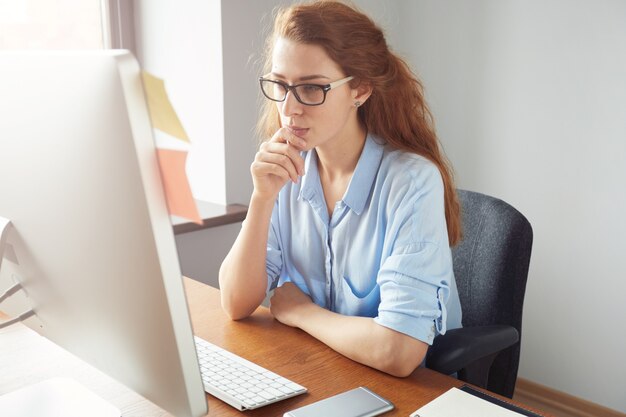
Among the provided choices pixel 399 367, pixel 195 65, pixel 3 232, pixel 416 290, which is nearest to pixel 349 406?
pixel 399 367

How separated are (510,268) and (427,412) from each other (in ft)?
1.79

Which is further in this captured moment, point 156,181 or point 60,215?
point 60,215

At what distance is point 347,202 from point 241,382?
18.5 inches

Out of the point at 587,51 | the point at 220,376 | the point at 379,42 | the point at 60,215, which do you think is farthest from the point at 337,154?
the point at 587,51

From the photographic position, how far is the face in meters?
1.24

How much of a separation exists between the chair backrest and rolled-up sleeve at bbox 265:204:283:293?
395 mm

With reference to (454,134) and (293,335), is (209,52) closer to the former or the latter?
(454,134)

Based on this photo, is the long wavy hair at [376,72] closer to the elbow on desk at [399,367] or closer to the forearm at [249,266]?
the forearm at [249,266]

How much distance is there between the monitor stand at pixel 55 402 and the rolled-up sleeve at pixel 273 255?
1.86 ft

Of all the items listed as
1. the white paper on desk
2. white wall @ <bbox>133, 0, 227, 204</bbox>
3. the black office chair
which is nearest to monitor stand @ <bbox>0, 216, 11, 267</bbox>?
the white paper on desk

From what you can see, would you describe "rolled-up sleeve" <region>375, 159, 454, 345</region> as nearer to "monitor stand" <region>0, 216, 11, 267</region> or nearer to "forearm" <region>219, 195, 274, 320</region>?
"forearm" <region>219, 195, 274, 320</region>

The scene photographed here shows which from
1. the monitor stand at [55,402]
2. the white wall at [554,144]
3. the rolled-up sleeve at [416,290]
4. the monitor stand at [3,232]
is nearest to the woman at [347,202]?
the rolled-up sleeve at [416,290]

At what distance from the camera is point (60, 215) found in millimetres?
659

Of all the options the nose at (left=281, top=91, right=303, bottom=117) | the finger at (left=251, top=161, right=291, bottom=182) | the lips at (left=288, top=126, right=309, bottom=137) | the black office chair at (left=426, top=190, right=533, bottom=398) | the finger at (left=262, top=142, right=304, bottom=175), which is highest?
the nose at (left=281, top=91, right=303, bottom=117)
